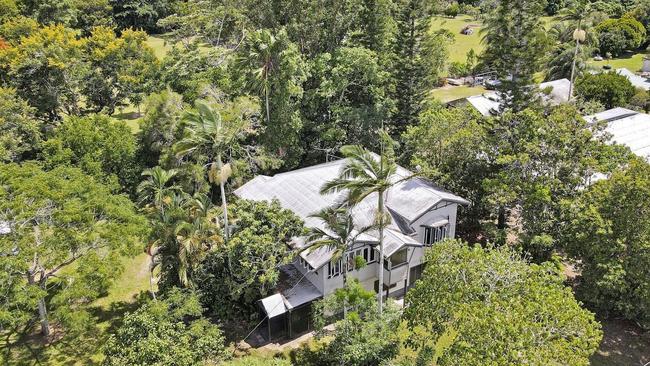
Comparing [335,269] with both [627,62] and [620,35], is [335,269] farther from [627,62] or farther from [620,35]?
[620,35]

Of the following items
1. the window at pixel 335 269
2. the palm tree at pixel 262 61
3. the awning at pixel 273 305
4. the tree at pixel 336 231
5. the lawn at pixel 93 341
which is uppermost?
the palm tree at pixel 262 61

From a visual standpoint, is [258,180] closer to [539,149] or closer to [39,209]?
[39,209]

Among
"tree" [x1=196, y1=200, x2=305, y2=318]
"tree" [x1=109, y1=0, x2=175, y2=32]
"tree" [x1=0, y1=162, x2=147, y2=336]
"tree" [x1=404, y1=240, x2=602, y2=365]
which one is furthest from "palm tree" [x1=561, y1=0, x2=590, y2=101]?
"tree" [x1=109, y1=0, x2=175, y2=32]

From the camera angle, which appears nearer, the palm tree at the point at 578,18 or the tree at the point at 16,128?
the tree at the point at 16,128

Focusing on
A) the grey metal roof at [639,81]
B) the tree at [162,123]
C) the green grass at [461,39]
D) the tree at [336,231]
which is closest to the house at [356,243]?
the tree at [336,231]

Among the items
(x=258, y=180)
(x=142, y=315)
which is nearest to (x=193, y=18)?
(x=258, y=180)

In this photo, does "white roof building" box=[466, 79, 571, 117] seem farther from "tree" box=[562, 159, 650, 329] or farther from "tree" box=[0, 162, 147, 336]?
"tree" box=[0, 162, 147, 336]

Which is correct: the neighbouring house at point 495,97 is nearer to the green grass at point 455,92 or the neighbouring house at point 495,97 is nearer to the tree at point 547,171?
the green grass at point 455,92
